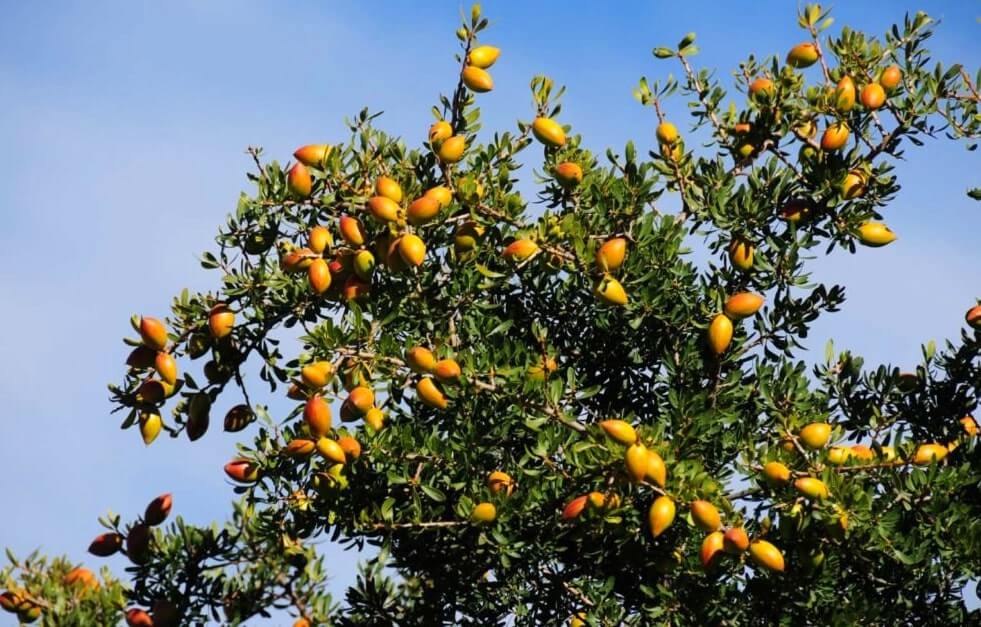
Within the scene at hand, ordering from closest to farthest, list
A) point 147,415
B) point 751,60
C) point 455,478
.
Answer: point 455,478 < point 147,415 < point 751,60

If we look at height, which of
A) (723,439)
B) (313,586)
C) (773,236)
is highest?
(773,236)

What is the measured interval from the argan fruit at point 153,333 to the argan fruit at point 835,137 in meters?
2.76

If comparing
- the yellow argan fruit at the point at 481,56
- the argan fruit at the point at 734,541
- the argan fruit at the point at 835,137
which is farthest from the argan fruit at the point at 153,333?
the argan fruit at the point at 835,137

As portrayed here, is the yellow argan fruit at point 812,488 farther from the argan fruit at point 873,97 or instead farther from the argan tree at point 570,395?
the argan fruit at point 873,97

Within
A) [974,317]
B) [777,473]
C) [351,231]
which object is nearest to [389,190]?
[351,231]

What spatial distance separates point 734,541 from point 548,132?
1901 millimetres

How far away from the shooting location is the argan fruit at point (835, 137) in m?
5.14

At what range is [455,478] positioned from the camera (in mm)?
4770

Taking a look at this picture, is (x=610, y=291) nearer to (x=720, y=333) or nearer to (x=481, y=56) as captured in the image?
(x=720, y=333)

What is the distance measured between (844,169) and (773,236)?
1.27 ft

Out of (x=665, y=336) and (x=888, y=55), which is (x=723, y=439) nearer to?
(x=665, y=336)

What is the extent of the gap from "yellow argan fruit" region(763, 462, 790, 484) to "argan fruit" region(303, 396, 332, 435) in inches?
62.8

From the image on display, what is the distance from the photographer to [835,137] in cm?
513

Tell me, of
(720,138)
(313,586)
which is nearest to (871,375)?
(720,138)
